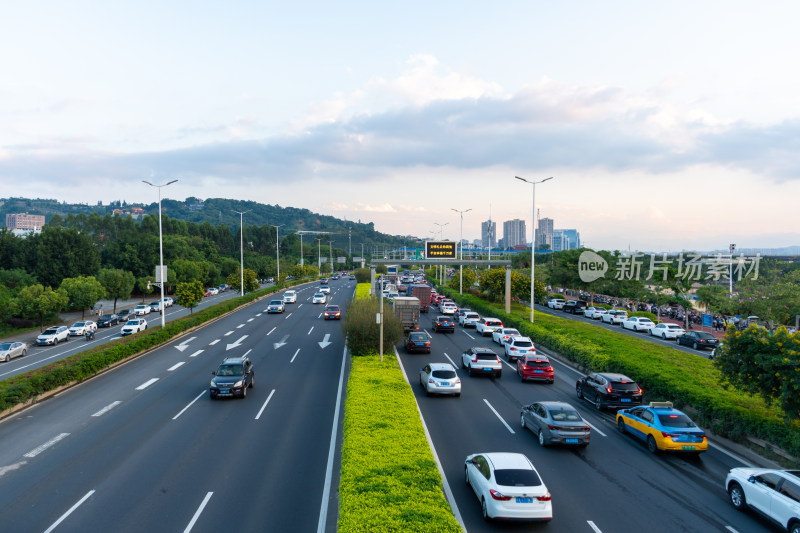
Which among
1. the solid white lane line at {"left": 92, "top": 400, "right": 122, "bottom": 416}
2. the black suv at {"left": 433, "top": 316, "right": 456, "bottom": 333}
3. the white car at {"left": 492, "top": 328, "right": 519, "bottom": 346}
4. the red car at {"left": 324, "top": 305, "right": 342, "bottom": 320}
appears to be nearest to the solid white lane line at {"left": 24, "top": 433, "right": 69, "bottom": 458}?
the solid white lane line at {"left": 92, "top": 400, "right": 122, "bottom": 416}

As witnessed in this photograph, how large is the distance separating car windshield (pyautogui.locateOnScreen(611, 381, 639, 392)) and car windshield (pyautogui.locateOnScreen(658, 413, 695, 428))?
13.8ft

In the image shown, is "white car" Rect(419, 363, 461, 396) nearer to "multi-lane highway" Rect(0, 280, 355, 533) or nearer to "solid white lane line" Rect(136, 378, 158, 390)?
"multi-lane highway" Rect(0, 280, 355, 533)

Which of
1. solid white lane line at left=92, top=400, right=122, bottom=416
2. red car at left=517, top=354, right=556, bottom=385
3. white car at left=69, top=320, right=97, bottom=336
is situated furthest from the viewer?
white car at left=69, top=320, right=97, bottom=336

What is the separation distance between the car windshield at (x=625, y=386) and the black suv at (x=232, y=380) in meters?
15.8

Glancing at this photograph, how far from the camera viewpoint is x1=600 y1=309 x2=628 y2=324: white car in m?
49.4

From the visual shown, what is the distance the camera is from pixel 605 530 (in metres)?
10.8

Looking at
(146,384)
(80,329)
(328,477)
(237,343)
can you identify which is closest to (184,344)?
(237,343)

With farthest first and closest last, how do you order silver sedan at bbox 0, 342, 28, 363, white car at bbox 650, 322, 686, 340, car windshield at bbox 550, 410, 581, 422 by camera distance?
white car at bbox 650, 322, 686, 340
silver sedan at bbox 0, 342, 28, 363
car windshield at bbox 550, 410, 581, 422

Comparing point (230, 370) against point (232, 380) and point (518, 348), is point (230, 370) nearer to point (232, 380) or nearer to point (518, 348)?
point (232, 380)

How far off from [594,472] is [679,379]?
895cm

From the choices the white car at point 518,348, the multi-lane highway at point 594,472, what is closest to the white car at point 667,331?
the white car at point 518,348

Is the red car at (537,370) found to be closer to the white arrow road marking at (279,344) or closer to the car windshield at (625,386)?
the car windshield at (625,386)

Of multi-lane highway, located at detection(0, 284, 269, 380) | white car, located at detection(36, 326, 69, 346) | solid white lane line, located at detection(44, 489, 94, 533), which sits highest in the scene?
solid white lane line, located at detection(44, 489, 94, 533)

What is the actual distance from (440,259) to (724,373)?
101ft
